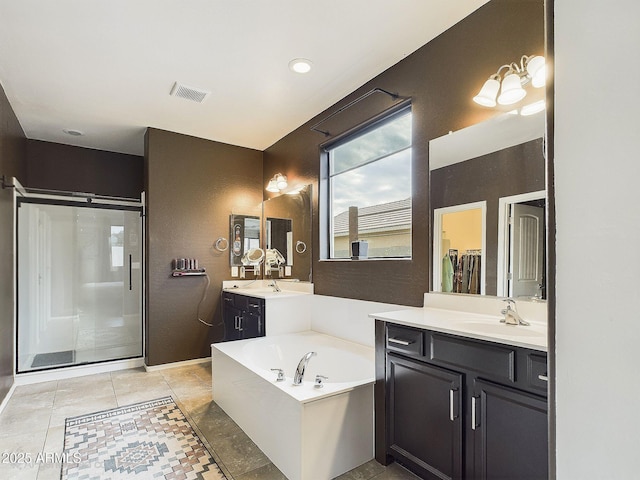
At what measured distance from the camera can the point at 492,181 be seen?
82.7 inches

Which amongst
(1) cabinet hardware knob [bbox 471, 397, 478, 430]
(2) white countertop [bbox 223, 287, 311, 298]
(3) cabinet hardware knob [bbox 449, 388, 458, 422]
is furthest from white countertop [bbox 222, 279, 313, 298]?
(1) cabinet hardware knob [bbox 471, 397, 478, 430]

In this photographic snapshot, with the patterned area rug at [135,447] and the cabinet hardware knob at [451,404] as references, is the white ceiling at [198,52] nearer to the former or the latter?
the cabinet hardware knob at [451,404]

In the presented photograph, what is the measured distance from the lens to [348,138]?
10.9 ft

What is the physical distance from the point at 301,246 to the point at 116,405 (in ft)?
7.12

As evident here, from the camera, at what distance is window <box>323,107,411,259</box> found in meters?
2.84

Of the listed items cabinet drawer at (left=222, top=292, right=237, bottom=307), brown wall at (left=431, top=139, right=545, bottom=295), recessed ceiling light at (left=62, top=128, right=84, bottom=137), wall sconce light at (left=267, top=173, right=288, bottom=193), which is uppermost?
recessed ceiling light at (left=62, top=128, right=84, bottom=137)

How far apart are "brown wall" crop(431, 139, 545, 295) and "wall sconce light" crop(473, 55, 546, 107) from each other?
0.27 meters

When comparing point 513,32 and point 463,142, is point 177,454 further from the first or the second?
point 513,32

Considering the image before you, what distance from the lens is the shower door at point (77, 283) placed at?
376 cm

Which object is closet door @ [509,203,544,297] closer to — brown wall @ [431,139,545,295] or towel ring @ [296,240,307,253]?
brown wall @ [431,139,545,295]

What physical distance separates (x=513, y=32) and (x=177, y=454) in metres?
3.15

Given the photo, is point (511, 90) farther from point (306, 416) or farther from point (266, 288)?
point (266, 288)

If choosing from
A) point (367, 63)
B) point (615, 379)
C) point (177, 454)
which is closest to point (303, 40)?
point (367, 63)

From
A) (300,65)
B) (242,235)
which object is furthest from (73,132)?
(300,65)
